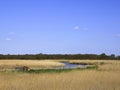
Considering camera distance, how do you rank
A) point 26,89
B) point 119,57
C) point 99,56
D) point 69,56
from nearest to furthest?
point 26,89 < point 119,57 < point 99,56 < point 69,56

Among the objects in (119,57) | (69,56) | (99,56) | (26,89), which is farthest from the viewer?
(69,56)

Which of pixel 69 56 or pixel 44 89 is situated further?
pixel 69 56

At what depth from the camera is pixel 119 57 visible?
356 ft

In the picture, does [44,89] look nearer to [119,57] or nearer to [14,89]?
[14,89]

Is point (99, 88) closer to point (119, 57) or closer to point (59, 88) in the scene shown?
point (59, 88)

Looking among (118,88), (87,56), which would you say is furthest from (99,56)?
(118,88)

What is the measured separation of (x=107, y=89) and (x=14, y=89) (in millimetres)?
3949

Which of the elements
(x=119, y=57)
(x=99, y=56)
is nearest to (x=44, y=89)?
(x=119, y=57)

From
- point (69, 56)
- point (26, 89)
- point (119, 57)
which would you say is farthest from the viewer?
point (69, 56)

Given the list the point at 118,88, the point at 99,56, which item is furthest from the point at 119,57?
the point at 118,88

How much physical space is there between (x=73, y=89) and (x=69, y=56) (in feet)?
362

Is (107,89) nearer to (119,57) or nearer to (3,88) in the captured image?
(3,88)

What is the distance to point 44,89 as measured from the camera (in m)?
14.5

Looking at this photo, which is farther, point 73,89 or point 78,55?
point 78,55
